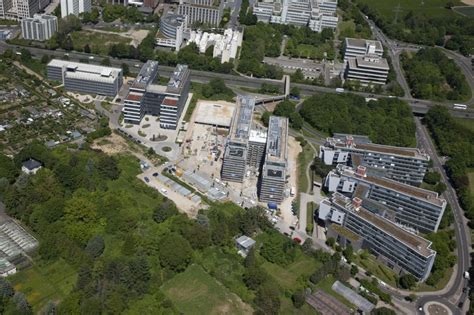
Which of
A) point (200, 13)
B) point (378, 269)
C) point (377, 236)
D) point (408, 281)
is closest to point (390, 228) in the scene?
point (377, 236)

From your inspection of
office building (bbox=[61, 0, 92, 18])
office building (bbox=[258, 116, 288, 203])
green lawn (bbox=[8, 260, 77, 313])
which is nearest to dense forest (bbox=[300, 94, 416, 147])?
office building (bbox=[258, 116, 288, 203])

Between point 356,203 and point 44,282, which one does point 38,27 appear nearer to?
point 44,282

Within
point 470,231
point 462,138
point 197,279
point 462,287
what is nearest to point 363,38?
point 462,138

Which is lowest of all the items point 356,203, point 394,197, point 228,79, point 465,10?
point 228,79

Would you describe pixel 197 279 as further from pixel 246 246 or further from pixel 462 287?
pixel 462 287

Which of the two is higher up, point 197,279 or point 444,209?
point 444,209

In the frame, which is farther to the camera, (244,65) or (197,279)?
(244,65)
